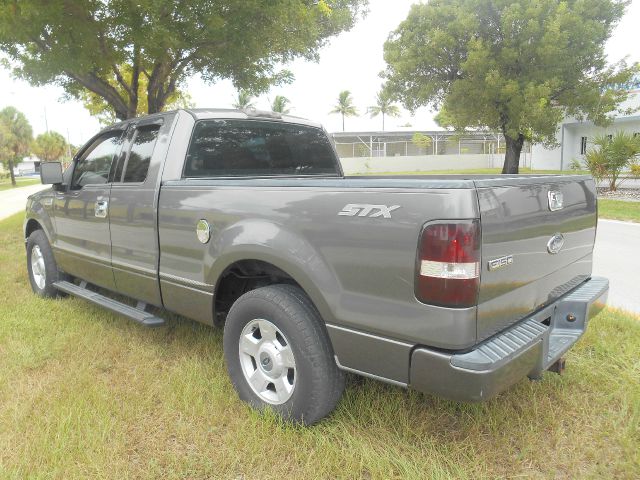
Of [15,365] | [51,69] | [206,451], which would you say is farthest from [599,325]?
[51,69]

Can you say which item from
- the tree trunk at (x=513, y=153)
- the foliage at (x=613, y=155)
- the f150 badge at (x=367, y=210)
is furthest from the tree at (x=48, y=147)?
the f150 badge at (x=367, y=210)

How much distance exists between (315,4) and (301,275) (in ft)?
28.8

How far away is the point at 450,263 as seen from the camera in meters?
1.97

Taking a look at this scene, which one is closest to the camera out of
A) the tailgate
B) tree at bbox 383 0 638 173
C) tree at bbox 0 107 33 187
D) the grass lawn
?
the tailgate

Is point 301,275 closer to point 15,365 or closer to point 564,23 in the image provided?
point 15,365

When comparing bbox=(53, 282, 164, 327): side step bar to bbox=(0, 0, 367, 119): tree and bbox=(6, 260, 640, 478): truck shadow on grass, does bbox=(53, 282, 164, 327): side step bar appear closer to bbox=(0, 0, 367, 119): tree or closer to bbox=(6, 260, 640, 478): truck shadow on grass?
bbox=(6, 260, 640, 478): truck shadow on grass

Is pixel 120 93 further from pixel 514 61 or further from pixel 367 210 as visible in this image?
pixel 514 61

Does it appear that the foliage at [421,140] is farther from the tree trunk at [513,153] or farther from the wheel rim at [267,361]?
the wheel rim at [267,361]

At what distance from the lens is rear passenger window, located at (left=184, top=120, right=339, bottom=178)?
138 inches

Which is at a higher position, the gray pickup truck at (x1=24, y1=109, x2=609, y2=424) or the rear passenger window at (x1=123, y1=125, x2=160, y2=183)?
the rear passenger window at (x1=123, y1=125, x2=160, y2=183)

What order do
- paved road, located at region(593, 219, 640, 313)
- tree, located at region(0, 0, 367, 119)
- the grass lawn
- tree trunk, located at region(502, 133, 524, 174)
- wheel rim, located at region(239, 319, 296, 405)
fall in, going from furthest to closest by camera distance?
tree trunk, located at region(502, 133, 524, 174), tree, located at region(0, 0, 367, 119), paved road, located at region(593, 219, 640, 313), wheel rim, located at region(239, 319, 296, 405), the grass lawn

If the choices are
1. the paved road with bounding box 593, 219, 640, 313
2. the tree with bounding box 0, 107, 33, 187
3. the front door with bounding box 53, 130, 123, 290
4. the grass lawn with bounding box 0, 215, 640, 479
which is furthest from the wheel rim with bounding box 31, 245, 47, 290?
the tree with bounding box 0, 107, 33, 187

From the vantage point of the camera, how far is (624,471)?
228 centimetres

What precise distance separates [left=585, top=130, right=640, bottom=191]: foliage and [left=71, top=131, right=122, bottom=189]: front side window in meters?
17.3
